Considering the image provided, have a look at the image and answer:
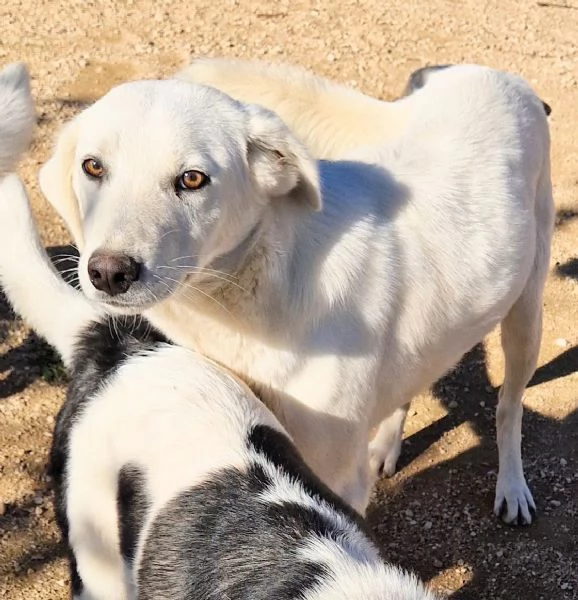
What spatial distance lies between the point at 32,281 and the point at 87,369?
37 cm

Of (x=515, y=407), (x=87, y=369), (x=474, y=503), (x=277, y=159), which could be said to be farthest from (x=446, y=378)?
(x=87, y=369)

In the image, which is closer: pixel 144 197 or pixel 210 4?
pixel 144 197

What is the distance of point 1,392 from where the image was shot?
15.5 feet

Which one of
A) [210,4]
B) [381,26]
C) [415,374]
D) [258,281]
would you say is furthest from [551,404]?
[210,4]

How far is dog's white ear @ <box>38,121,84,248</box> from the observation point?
10.1ft

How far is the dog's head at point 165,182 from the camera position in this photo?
8.81ft

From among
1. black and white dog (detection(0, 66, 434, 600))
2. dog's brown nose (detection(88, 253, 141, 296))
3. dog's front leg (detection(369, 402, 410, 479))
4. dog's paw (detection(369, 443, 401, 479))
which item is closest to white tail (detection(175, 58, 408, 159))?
black and white dog (detection(0, 66, 434, 600))

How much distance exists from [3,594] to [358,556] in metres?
2.01

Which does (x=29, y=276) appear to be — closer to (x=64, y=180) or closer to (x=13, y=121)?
(x=64, y=180)

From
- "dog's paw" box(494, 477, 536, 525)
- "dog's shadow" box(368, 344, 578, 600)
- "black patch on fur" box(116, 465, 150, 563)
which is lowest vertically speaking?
"dog's shadow" box(368, 344, 578, 600)

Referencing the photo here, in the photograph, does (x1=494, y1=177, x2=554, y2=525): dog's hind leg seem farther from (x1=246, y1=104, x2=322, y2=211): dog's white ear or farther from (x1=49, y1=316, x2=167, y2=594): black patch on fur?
(x1=49, y1=316, x2=167, y2=594): black patch on fur

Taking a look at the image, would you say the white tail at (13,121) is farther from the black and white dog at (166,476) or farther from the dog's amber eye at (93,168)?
the dog's amber eye at (93,168)

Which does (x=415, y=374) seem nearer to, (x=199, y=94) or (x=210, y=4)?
(x=199, y=94)

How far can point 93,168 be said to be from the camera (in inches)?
113
